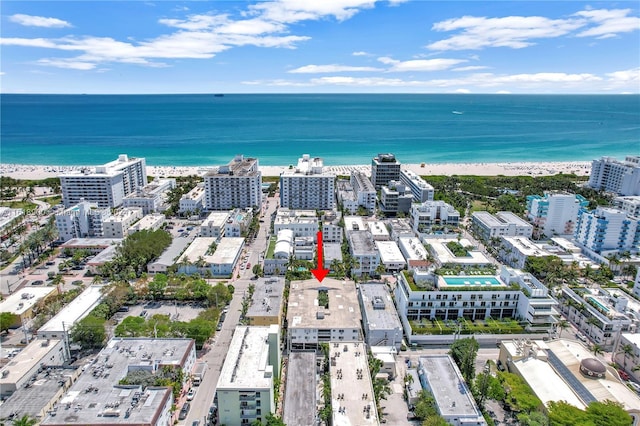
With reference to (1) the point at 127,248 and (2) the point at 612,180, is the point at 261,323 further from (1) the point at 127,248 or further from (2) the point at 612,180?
(2) the point at 612,180

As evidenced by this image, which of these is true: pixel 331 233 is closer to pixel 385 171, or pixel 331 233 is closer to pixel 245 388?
pixel 385 171

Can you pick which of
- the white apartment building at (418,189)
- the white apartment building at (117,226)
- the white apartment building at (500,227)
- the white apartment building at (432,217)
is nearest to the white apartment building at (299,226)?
the white apartment building at (432,217)

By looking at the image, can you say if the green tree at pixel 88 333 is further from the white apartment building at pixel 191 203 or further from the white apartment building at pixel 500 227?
the white apartment building at pixel 500 227

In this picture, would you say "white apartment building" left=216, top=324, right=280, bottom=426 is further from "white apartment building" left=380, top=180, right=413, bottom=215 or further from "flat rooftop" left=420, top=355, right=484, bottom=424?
"white apartment building" left=380, top=180, right=413, bottom=215

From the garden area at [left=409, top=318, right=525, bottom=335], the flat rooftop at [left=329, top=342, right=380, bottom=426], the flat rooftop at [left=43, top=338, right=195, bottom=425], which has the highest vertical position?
the flat rooftop at [left=43, top=338, right=195, bottom=425]

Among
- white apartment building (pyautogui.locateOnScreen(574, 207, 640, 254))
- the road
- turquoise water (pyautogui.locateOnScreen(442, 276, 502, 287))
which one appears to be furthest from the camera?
white apartment building (pyautogui.locateOnScreen(574, 207, 640, 254))

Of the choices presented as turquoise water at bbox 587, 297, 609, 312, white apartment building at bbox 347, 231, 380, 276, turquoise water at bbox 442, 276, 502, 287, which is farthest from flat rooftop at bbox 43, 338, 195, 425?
turquoise water at bbox 587, 297, 609, 312

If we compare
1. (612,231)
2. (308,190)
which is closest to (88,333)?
(308,190)
